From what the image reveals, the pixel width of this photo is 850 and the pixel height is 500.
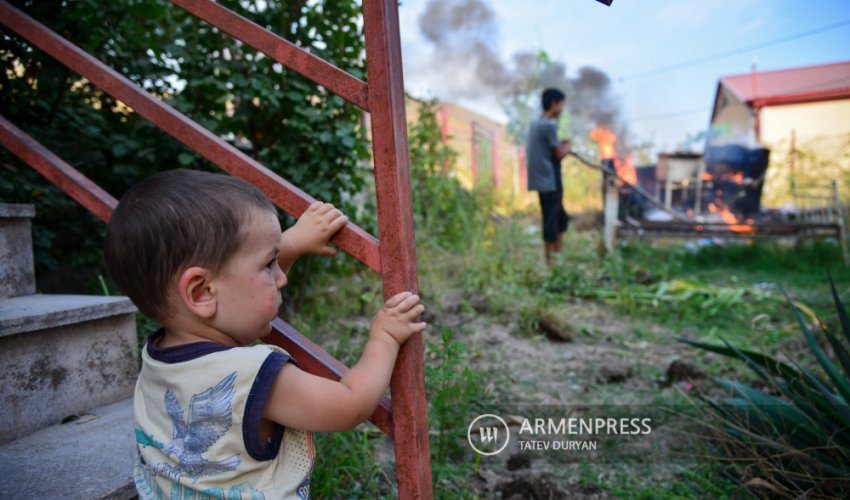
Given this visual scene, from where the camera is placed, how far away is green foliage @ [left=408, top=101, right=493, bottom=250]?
5965 mm

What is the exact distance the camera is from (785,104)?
15.3m

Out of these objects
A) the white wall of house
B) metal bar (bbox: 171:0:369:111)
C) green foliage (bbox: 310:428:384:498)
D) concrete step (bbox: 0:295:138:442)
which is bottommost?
green foliage (bbox: 310:428:384:498)

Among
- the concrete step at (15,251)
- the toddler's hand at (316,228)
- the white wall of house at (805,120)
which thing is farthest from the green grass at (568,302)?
the white wall of house at (805,120)

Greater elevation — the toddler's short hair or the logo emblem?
the toddler's short hair

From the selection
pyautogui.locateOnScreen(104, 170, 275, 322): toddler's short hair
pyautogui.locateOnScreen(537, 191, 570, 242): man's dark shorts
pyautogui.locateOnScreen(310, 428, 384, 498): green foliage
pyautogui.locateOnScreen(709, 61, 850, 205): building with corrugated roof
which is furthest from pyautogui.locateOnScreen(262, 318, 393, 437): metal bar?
pyautogui.locateOnScreen(709, 61, 850, 205): building with corrugated roof

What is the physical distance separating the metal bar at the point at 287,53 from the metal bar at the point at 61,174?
603 millimetres

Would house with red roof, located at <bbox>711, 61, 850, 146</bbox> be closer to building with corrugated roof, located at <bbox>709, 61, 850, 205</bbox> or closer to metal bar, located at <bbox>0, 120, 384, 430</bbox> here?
building with corrugated roof, located at <bbox>709, 61, 850, 205</bbox>

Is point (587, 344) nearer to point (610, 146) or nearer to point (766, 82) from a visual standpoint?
point (610, 146)

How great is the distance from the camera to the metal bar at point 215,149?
1.17 metres

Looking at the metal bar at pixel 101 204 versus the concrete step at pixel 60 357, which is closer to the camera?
the metal bar at pixel 101 204

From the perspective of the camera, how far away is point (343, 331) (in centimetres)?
313

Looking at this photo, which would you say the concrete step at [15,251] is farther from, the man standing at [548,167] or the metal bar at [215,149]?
the man standing at [548,167]

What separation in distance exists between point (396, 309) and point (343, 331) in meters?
2.13

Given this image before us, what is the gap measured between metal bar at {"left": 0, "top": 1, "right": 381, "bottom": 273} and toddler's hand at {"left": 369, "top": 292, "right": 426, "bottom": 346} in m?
0.09
